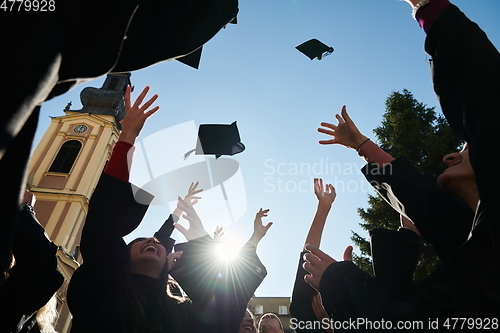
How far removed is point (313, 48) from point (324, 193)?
10.2ft

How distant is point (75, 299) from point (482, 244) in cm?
181

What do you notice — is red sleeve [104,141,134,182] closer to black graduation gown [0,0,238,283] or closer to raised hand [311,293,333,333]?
black graduation gown [0,0,238,283]

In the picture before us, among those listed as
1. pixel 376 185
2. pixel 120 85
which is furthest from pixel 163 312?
pixel 120 85

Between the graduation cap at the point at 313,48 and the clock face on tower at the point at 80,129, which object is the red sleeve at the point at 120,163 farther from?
the clock face on tower at the point at 80,129

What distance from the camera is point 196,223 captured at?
112 inches

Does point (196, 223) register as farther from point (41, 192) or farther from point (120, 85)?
point (120, 85)

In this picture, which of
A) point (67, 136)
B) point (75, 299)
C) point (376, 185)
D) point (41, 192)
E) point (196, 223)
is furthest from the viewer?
point (67, 136)

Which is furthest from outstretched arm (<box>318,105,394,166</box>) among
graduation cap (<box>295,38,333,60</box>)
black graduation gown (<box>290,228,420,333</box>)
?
graduation cap (<box>295,38,333,60</box>)

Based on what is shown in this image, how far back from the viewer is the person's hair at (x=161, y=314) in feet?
5.40

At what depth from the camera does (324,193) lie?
2.89 meters

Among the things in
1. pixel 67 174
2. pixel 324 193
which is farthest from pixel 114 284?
pixel 67 174

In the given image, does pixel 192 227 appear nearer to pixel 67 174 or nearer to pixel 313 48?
pixel 313 48

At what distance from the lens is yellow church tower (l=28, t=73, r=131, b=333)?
17125 millimetres

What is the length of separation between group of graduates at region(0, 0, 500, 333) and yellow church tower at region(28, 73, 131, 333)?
1648cm
